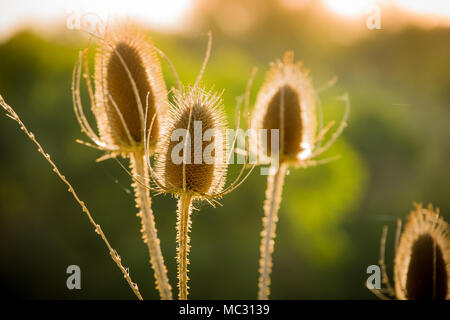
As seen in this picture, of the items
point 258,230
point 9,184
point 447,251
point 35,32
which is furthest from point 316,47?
point 447,251

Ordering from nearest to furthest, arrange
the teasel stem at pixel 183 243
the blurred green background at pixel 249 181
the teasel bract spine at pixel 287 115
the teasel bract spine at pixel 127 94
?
the teasel stem at pixel 183 243 < the teasel bract spine at pixel 127 94 < the teasel bract spine at pixel 287 115 < the blurred green background at pixel 249 181

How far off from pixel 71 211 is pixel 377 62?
4.68 metres

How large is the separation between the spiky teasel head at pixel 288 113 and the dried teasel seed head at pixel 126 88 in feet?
1.13

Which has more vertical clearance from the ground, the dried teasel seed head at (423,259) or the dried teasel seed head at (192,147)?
the dried teasel seed head at (192,147)

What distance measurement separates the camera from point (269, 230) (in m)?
1.11

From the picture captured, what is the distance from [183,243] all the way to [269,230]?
244mm

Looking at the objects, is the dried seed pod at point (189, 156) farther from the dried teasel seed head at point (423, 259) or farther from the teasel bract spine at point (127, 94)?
the dried teasel seed head at point (423, 259)

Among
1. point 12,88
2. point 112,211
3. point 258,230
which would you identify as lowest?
point 258,230

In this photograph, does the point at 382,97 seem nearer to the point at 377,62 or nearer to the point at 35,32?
the point at 377,62

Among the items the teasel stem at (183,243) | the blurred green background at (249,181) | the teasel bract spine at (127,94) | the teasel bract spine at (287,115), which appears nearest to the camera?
the teasel stem at (183,243)

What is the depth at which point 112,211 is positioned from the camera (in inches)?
168

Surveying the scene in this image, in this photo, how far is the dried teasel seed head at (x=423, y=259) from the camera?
1.04 metres

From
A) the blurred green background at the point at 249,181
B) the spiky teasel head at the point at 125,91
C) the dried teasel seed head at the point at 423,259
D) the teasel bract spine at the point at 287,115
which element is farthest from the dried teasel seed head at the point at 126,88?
the blurred green background at the point at 249,181

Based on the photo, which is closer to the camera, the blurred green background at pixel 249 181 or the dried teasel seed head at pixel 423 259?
the dried teasel seed head at pixel 423 259
